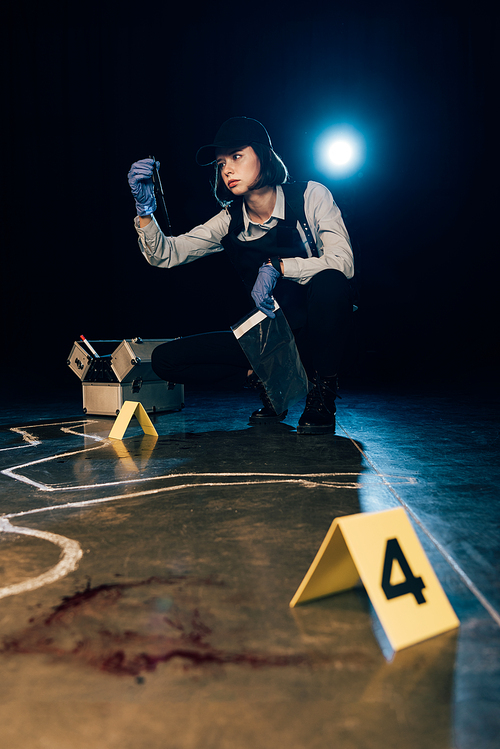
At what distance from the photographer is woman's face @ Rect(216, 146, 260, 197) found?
7.65 ft

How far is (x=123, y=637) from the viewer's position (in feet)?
2.39

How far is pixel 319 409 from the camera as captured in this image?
2266 mm

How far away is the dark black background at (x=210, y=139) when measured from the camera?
4.50 meters

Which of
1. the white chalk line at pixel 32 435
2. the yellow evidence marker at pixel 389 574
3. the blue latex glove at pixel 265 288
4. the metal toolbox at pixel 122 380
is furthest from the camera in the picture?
the metal toolbox at pixel 122 380

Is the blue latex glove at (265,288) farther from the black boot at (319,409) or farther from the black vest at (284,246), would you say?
the black boot at (319,409)

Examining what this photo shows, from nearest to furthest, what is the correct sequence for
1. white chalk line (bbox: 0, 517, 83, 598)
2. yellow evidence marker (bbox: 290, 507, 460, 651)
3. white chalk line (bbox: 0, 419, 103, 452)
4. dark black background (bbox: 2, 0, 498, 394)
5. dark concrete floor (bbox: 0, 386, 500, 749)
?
dark concrete floor (bbox: 0, 386, 500, 749) < yellow evidence marker (bbox: 290, 507, 460, 651) < white chalk line (bbox: 0, 517, 83, 598) < white chalk line (bbox: 0, 419, 103, 452) < dark black background (bbox: 2, 0, 498, 394)

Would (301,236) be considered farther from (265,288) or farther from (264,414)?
(264,414)

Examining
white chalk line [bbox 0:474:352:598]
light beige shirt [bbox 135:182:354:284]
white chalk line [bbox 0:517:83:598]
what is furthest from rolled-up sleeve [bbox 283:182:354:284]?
white chalk line [bbox 0:517:83:598]

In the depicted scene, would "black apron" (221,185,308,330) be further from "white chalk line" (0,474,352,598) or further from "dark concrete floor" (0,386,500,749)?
"white chalk line" (0,474,352,598)

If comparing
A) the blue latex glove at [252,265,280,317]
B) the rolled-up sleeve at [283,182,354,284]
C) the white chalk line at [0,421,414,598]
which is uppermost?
the rolled-up sleeve at [283,182,354,284]

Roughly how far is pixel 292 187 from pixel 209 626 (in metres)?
2.02

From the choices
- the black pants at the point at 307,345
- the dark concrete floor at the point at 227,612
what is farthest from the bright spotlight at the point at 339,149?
the dark concrete floor at the point at 227,612

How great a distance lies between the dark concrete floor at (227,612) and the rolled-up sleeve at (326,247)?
82cm

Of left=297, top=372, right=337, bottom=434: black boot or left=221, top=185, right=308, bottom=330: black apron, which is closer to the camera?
A: left=297, top=372, right=337, bottom=434: black boot
